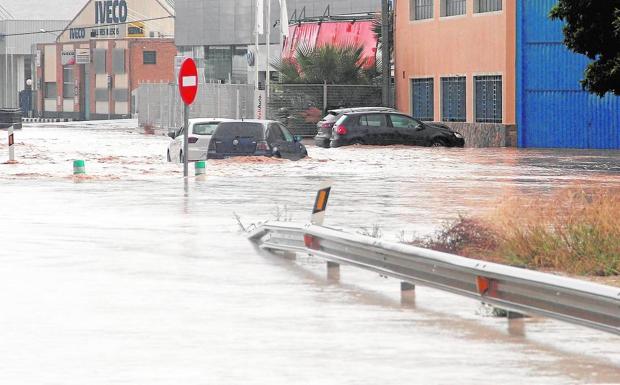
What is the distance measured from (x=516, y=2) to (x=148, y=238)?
3533 cm

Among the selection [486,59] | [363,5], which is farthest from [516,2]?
[363,5]

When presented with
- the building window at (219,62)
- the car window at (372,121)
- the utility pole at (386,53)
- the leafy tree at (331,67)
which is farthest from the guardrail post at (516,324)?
the building window at (219,62)

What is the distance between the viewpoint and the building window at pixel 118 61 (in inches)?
4961

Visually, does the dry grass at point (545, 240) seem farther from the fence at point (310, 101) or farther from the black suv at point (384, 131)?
the fence at point (310, 101)

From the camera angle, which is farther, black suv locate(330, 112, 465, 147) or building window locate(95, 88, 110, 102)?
building window locate(95, 88, 110, 102)

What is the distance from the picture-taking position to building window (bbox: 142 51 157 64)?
12462 centimetres

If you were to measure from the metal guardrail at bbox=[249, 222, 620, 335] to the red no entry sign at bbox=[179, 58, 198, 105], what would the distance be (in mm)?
18283

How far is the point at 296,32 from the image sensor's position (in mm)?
79375

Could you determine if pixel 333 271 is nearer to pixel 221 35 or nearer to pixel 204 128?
pixel 204 128

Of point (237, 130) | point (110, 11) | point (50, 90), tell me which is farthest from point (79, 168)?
point (50, 90)

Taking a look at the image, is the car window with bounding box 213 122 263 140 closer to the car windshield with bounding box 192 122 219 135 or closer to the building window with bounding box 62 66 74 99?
the car windshield with bounding box 192 122 219 135

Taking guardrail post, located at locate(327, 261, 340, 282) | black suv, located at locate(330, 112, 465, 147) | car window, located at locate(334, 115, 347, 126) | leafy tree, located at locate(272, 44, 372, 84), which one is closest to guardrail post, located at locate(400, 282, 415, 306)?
guardrail post, located at locate(327, 261, 340, 282)

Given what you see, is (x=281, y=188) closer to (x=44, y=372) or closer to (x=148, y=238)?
(x=148, y=238)

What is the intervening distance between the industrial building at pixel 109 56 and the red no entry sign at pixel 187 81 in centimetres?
8710
